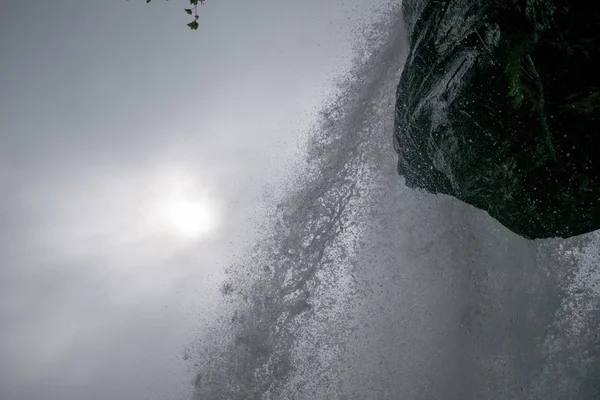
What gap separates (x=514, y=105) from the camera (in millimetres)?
4352

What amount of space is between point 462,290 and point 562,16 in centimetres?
1166

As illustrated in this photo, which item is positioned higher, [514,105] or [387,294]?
[514,105]

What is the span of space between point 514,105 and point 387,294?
39.4 ft

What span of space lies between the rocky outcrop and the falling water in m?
6.70

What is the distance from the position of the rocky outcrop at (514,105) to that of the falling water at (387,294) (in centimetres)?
670

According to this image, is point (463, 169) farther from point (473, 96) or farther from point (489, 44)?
point (489, 44)

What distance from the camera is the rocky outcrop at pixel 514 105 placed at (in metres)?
4.62

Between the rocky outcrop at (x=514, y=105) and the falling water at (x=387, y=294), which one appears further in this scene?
the falling water at (x=387, y=294)

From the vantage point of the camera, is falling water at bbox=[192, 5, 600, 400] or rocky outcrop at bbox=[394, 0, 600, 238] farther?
falling water at bbox=[192, 5, 600, 400]

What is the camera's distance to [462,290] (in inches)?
552

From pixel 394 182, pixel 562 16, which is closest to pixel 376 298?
pixel 394 182

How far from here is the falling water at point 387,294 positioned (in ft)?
46.1

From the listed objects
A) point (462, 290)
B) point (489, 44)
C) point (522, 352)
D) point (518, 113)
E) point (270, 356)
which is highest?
point (489, 44)

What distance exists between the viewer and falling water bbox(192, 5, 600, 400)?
14062 mm
